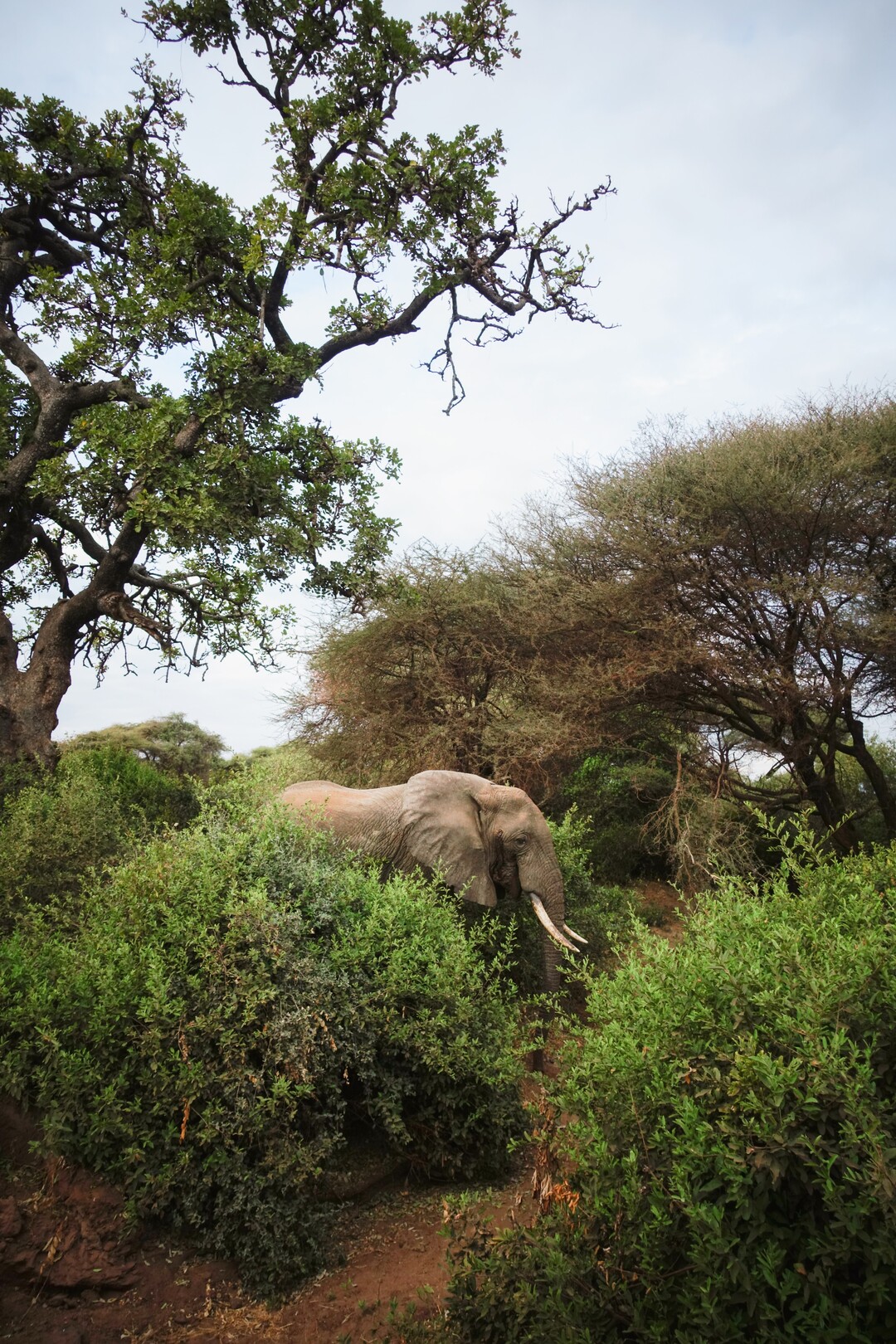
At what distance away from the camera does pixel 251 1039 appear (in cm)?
447

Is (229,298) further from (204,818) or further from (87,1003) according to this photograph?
(87,1003)

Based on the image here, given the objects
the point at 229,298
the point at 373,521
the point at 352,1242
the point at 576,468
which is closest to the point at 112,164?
the point at 229,298

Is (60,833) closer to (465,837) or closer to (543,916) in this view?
(465,837)

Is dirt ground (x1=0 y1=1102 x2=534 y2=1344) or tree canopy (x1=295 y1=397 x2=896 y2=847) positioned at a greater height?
A: tree canopy (x1=295 y1=397 x2=896 y2=847)

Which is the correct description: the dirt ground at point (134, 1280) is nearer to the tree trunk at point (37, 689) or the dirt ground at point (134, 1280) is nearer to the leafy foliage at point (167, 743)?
the tree trunk at point (37, 689)

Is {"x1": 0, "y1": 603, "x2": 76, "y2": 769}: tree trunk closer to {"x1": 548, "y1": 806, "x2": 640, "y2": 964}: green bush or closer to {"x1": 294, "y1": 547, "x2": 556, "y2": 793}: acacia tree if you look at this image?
{"x1": 294, "y1": 547, "x2": 556, "y2": 793}: acacia tree

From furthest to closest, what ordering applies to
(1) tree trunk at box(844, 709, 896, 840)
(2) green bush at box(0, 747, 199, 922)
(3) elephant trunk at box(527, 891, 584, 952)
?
1. (1) tree trunk at box(844, 709, 896, 840)
2. (3) elephant trunk at box(527, 891, 584, 952)
3. (2) green bush at box(0, 747, 199, 922)

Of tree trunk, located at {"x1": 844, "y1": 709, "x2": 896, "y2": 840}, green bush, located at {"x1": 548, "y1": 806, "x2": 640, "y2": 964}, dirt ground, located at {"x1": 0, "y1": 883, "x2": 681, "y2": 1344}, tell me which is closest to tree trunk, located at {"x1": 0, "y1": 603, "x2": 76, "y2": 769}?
green bush, located at {"x1": 548, "y1": 806, "x2": 640, "y2": 964}

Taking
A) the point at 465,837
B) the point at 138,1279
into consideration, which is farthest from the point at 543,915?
the point at 138,1279

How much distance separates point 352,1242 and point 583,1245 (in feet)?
6.53

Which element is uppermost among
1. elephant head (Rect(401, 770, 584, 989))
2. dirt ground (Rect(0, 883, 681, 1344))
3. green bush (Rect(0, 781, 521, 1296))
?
elephant head (Rect(401, 770, 584, 989))

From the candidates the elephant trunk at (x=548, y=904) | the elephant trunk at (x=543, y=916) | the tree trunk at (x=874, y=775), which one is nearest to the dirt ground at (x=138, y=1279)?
Result: the elephant trunk at (x=543, y=916)

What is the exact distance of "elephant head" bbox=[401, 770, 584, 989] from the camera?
7.33 m

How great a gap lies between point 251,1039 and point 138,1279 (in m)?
1.13
